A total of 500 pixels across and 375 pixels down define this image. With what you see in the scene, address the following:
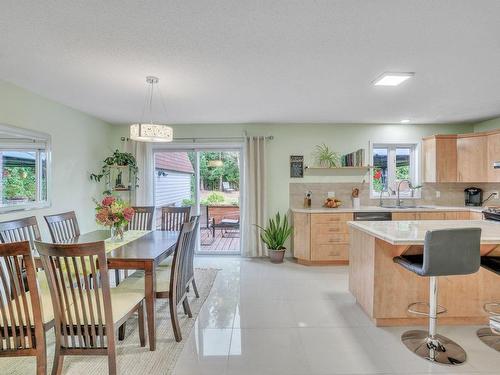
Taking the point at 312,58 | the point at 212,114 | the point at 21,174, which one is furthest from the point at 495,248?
the point at 21,174

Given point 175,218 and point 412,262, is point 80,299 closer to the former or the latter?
point 175,218

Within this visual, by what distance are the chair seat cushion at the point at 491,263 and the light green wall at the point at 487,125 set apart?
3255 mm

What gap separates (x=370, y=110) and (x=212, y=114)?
233 cm

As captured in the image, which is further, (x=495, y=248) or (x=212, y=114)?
(x=212, y=114)

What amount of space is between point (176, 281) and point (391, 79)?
9.22ft

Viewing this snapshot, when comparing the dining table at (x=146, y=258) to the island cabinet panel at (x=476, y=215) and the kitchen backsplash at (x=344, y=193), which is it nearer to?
the kitchen backsplash at (x=344, y=193)

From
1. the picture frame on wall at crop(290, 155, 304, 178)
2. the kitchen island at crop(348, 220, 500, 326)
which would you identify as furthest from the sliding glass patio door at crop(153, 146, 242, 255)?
the kitchen island at crop(348, 220, 500, 326)

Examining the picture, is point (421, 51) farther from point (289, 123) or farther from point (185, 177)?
point (185, 177)

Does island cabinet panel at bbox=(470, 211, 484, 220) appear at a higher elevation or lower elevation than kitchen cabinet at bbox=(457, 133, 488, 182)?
lower

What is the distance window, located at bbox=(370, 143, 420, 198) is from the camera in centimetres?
529

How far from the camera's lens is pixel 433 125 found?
5.21 m

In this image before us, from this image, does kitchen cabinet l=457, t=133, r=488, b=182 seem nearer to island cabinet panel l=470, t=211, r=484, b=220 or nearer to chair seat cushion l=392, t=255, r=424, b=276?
island cabinet panel l=470, t=211, r=484, b=220

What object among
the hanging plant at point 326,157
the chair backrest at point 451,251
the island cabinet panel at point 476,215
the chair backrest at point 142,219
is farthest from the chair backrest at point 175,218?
the island cabinet panel at point 476,215

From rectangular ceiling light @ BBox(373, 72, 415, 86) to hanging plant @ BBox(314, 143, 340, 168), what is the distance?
211cm
